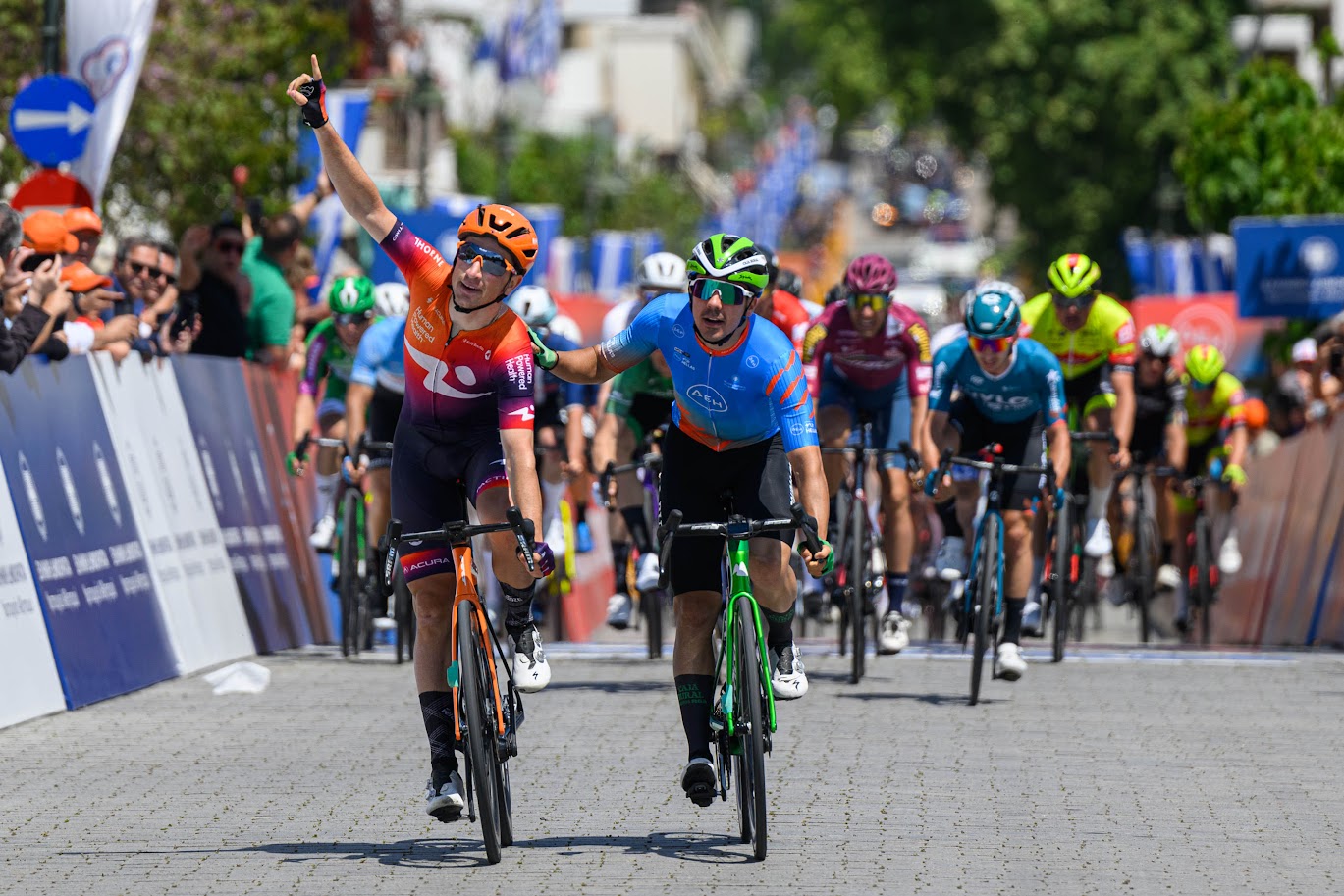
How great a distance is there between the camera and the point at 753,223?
81.6 meters

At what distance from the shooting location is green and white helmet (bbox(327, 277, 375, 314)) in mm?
14969

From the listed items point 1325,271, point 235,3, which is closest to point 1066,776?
point 235,3

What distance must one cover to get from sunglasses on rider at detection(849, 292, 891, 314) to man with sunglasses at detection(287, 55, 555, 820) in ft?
17.9

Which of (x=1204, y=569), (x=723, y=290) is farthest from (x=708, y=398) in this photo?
(x=1204, y=569)

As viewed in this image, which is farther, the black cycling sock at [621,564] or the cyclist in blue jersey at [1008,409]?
the black cycling sock at [621,564]

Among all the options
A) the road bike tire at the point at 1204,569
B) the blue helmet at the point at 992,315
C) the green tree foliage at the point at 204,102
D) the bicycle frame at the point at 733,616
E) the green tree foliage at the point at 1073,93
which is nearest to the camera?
the bicycle frame at the point at 733,616

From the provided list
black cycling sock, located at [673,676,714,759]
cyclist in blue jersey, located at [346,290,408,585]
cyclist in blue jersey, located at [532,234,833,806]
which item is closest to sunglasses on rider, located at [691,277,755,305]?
cyclist in blue jersey, located at [532,234,833,806]

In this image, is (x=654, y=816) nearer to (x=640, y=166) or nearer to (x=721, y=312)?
(x=721, y=312)

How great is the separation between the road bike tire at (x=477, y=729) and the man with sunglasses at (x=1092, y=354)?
7.55m

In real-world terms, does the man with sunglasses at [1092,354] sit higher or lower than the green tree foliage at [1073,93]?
higher

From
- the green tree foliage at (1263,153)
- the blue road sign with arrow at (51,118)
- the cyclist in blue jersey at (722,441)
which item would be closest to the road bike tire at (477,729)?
the cyclist in blue jersey at (722,441)

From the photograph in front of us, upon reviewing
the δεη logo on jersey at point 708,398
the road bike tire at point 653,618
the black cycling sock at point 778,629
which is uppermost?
the δεη logo on jersey at point 708,398

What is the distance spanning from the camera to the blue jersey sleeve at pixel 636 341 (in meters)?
8.68

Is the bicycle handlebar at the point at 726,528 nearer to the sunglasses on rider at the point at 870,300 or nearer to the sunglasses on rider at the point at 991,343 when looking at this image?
the sunglasses on rider at the point at 991,343
